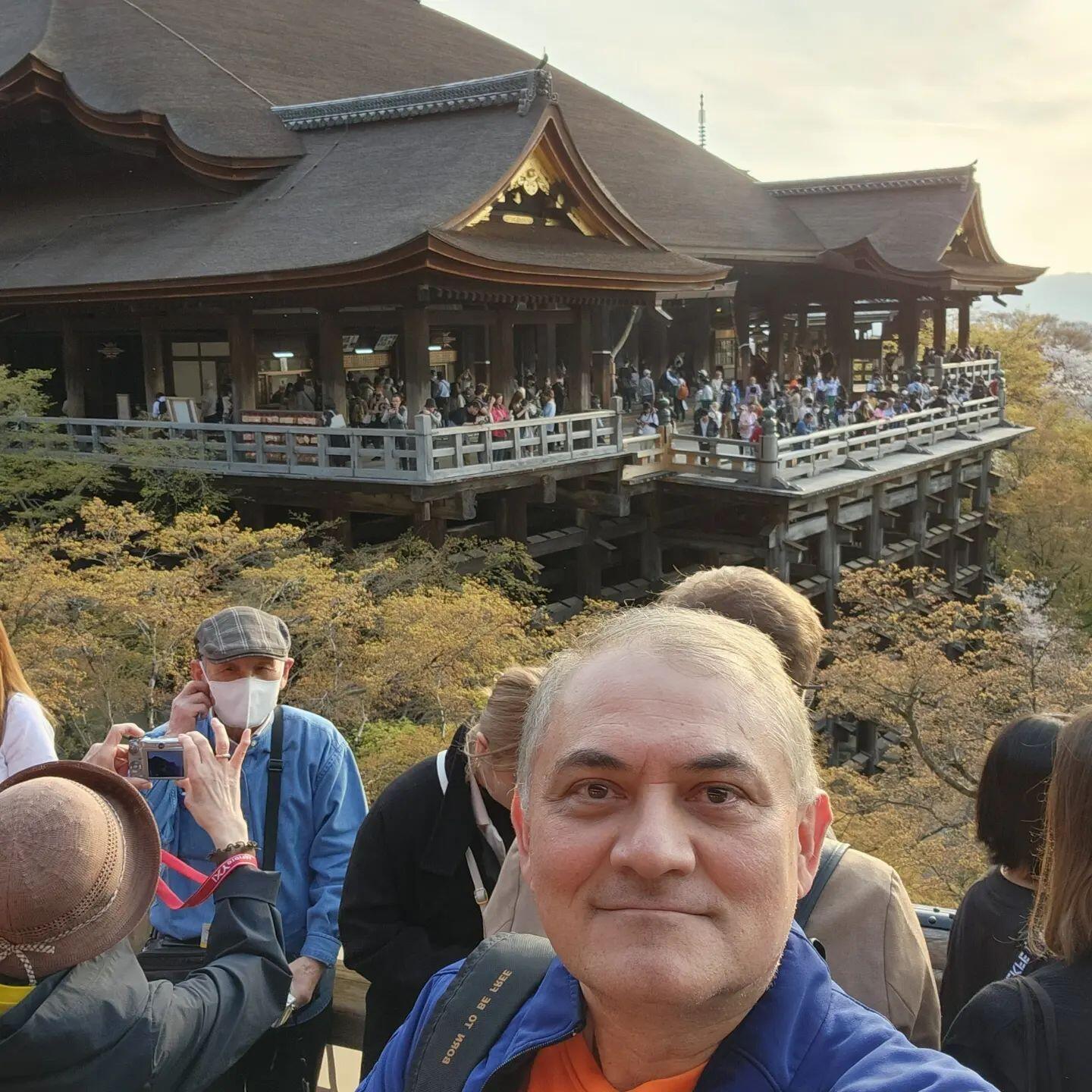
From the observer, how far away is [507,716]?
7.22 ft

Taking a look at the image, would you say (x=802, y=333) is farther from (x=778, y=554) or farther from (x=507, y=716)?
(x=507, y=716)

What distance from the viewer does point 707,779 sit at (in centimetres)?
117

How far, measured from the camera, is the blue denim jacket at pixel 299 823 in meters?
2.63

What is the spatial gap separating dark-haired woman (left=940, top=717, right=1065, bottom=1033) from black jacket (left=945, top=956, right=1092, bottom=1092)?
0.47m

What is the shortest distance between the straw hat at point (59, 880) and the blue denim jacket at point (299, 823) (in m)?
0.93

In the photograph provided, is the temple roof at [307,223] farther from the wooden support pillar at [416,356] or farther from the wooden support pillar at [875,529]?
the wooden support pillar at [875,529]

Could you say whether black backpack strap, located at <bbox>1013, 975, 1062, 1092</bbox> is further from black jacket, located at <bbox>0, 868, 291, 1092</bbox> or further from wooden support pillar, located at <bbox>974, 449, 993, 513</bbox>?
wooden support pillar, located at <bbox>974, 449, 993, 513</bbox>

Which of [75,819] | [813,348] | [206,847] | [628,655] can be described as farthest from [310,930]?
[813,348]

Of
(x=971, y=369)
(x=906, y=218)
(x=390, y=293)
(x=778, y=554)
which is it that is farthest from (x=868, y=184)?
(x=390, y=293)

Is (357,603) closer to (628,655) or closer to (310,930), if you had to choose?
(310,930)

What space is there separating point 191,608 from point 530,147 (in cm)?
779

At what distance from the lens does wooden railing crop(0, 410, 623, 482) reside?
1211 centimetres

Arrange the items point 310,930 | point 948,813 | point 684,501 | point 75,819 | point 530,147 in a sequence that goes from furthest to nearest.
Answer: point 684,501 < point 530,147 < point 948,813 < point 310,930 < point 75,819

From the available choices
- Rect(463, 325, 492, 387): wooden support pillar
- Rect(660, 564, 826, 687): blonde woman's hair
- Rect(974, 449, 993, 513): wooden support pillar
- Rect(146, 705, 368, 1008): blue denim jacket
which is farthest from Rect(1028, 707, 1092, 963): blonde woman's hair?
Rect(974, 449, 993, 513): wooden support pillar
